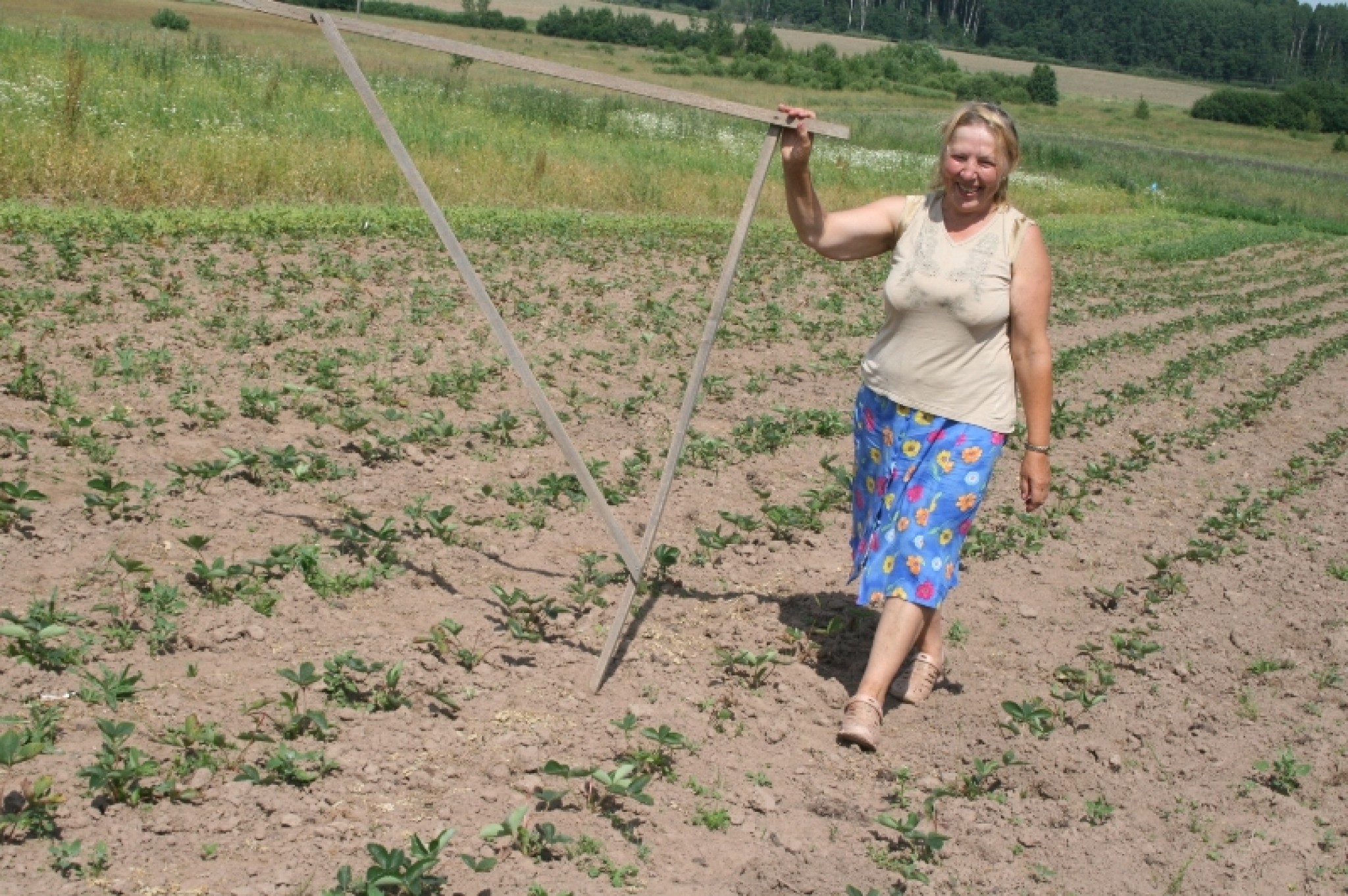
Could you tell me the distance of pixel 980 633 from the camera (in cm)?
494

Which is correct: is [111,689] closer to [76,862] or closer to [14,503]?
[76,862]

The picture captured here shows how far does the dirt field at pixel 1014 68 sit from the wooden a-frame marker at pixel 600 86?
60694 millimetres

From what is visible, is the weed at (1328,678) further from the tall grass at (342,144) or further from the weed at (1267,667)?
the tall grass at (342,144)

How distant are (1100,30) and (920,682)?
11282cm

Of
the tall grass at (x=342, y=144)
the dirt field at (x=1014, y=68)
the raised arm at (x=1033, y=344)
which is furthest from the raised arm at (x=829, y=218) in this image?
the dirt field at (x=1014, y=68)

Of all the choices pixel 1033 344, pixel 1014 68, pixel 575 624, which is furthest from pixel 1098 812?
pixel 1014 68

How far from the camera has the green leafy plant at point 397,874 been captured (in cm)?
285

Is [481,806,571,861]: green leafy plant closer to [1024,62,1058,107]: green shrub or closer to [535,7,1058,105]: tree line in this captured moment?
[535,7,1058,105]: tree line

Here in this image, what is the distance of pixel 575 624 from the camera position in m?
4.55

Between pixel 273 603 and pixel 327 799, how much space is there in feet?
3.36

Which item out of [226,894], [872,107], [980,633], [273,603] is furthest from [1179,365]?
[872,107]

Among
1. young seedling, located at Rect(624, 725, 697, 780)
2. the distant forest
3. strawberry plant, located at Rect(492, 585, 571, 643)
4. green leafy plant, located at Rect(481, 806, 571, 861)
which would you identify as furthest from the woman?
the distant forest

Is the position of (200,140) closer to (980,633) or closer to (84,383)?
(84,383)

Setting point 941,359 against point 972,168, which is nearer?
point 972,168
